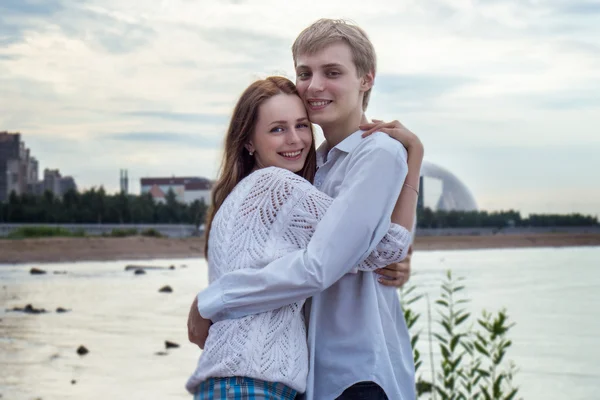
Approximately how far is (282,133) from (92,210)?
46109 mm

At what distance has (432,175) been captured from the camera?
3169 inches

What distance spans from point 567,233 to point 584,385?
66.6 meters

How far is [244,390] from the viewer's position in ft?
6.72

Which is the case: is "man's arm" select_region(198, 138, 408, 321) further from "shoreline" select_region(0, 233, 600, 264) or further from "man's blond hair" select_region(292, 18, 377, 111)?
"shoreline" select_region(0, 233, 600, 264)

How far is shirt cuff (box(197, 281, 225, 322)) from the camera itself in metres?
2.15

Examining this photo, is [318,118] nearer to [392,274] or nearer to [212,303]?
[392,274]

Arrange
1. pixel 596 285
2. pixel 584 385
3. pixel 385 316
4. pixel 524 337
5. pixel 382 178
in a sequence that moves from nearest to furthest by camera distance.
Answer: pixel 382 178 → pixel 385 316 → pixel 584 385 → pixel 524 337 → pixel 596 285

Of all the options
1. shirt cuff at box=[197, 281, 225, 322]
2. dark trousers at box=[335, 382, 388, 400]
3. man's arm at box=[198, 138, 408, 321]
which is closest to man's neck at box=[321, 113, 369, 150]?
man's arm at box=[198, 138, 408, 321]

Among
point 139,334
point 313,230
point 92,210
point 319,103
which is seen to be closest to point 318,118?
point 319,103

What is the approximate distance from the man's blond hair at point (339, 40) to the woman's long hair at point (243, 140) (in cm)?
13

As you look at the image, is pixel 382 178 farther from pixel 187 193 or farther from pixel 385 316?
pixel 187 193

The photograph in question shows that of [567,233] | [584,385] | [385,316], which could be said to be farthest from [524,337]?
[567,233]

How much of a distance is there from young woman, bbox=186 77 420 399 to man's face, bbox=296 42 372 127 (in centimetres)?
4

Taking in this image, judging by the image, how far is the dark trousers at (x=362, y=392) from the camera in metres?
2.18
